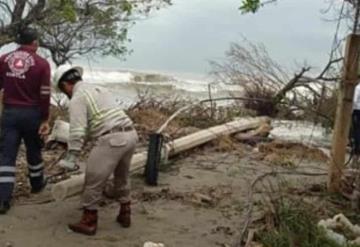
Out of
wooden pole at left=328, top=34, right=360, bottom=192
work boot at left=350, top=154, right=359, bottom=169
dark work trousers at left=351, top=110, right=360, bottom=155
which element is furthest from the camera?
dark work trousers at left=351, top=110, right=360, bottom=155

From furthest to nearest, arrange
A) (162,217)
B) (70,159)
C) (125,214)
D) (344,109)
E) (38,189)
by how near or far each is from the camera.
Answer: (344,109), (38,189), (162,217), (125,214), (70,159)

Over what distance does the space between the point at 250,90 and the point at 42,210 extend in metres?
13.5

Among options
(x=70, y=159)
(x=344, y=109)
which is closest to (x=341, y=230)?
(x=344, y=109)

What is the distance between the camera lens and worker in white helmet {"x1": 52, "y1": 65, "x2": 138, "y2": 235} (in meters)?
7.22

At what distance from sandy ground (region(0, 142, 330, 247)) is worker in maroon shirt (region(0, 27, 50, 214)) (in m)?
0.50

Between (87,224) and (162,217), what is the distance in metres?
1.15

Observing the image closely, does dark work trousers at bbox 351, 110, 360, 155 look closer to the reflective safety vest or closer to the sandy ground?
the sandy ground

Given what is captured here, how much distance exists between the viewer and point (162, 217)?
8.35 metres

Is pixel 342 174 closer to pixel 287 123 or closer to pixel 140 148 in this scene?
pixel 140 148

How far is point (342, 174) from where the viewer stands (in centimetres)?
957

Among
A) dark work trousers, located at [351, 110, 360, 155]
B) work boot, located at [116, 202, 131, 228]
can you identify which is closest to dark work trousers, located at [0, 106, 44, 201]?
work boot, located at [116, 202, 131, 228]

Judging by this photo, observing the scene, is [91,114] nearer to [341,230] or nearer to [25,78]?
[25,78]

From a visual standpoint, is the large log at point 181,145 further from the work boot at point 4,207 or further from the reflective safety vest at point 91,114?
the reflective safety vest at point 91,114

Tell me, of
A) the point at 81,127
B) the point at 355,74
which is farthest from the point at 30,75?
the point at 355,74
